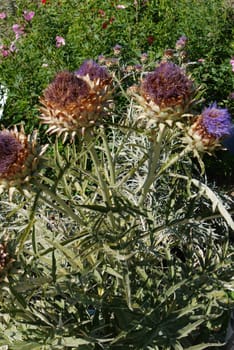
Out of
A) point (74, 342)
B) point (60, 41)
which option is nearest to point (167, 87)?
point (74, 342)

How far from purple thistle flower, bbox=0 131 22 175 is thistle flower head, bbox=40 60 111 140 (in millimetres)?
78

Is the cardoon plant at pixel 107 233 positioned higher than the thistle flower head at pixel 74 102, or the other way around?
the thistle flower head at pixel 74 102

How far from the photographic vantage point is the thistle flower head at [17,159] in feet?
3.54

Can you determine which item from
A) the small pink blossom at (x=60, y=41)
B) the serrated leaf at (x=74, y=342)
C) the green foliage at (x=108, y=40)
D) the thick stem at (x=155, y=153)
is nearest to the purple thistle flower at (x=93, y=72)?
Answer: the thick stem at (x=155, y=153)

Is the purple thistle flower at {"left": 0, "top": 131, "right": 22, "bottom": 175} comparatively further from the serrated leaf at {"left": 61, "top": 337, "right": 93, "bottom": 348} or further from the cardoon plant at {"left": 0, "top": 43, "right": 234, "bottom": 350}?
the serrated leaf at {"left": 61, "top": 337, "right": 93, "bottom": 348}

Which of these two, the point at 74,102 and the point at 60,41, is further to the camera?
the point at 60,41

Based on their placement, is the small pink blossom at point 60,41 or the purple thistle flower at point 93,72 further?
the small pink blossom at point 60,41

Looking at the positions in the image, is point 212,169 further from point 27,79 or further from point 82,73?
point 82,73

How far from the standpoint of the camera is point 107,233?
1240mm

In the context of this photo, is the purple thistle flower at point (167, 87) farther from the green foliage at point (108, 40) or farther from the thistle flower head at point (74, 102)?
the green foliage at point (108, 40)

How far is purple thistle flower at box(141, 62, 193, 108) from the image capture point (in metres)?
1.15

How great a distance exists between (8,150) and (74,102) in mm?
155

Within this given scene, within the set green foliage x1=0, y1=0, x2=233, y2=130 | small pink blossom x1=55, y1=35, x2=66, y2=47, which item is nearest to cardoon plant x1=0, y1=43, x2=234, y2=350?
green foliage x1=0, y1=0, x2=233, y2=130

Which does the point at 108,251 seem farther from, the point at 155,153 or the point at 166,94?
the point at 166,94
